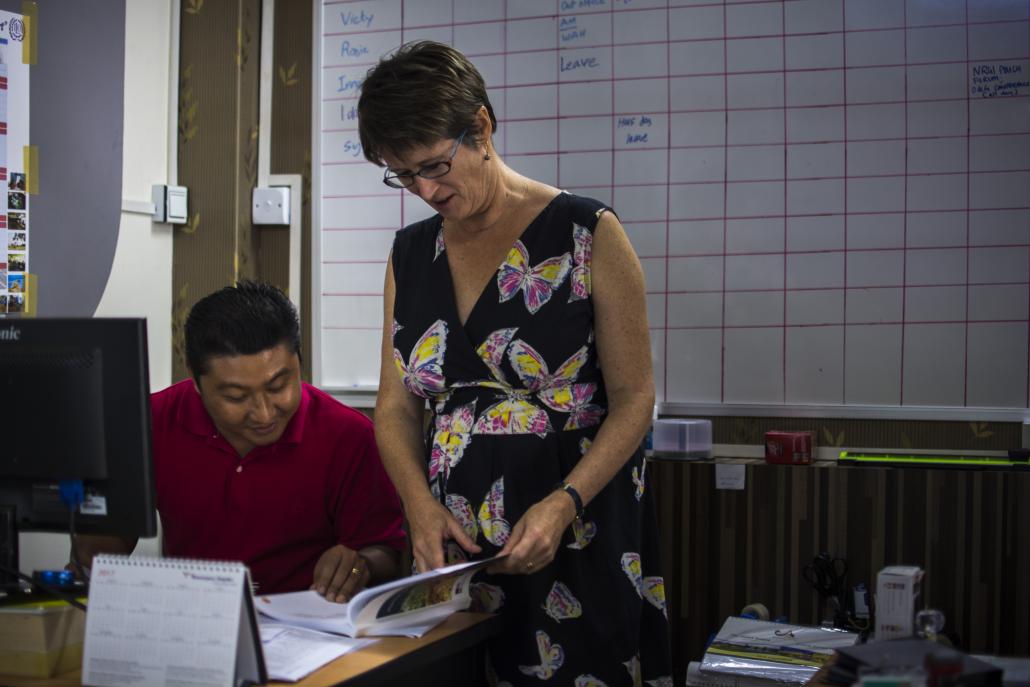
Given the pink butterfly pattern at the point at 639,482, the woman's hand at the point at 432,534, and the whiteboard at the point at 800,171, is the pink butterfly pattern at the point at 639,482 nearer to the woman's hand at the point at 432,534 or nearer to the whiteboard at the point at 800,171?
the woman's hand at the point at 432,534

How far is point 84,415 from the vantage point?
1423 millimetres

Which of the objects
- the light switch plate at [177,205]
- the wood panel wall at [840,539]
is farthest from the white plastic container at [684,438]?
the light switch plate at [177,205]

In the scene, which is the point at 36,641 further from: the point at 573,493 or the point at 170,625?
the point at 573,493

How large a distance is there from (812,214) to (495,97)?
0.93 metres

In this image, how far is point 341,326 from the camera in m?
3.15

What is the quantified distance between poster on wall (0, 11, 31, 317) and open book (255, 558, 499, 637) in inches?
57.1

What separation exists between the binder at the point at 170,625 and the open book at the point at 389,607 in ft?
0.62

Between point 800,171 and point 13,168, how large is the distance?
1.96 meters

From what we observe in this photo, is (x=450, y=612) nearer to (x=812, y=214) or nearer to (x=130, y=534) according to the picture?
(x=130, y=534)

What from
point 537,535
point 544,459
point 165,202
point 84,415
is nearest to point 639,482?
point 544,459

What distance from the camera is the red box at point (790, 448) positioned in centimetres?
262

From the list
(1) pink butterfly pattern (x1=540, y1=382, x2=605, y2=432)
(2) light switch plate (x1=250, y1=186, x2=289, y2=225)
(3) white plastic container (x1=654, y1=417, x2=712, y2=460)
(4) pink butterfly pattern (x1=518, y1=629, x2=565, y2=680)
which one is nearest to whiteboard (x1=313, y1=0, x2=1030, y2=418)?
(3) white plastic container (x1=654, y1=417, x2=712, y2=460)

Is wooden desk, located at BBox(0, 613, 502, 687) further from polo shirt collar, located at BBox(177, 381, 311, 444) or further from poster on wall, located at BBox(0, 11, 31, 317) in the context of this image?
poster on wall, located at BBox(0, 11, 31, 317)

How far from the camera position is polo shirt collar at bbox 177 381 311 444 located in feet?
6.15
